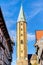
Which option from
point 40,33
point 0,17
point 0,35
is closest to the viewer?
point 0,17

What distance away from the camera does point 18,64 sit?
516 ft

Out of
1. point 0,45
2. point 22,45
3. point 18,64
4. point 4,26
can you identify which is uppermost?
point 4,26

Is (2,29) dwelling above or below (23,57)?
above

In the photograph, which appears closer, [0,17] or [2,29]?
[0,17]

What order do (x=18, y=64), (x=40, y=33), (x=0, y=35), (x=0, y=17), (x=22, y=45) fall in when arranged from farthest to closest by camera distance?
(x=22, y=45) → (x=18, y=64) → (x=40, y=33) → (x=0, y=35) → (x=0, y=17)

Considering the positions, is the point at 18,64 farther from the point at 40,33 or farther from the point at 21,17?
the point at 40,33

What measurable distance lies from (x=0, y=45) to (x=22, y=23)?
440 feet

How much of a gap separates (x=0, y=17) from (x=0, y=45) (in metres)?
5.13

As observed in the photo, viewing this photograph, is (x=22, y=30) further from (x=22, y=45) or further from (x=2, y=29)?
(x=2, y=29)

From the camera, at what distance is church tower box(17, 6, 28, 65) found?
163 metres

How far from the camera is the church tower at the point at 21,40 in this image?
163275 mm

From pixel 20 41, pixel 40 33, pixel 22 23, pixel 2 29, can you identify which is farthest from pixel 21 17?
pixel 2 29

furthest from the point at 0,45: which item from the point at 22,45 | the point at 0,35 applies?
the point at 22,45

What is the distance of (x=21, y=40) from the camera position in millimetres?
172250
